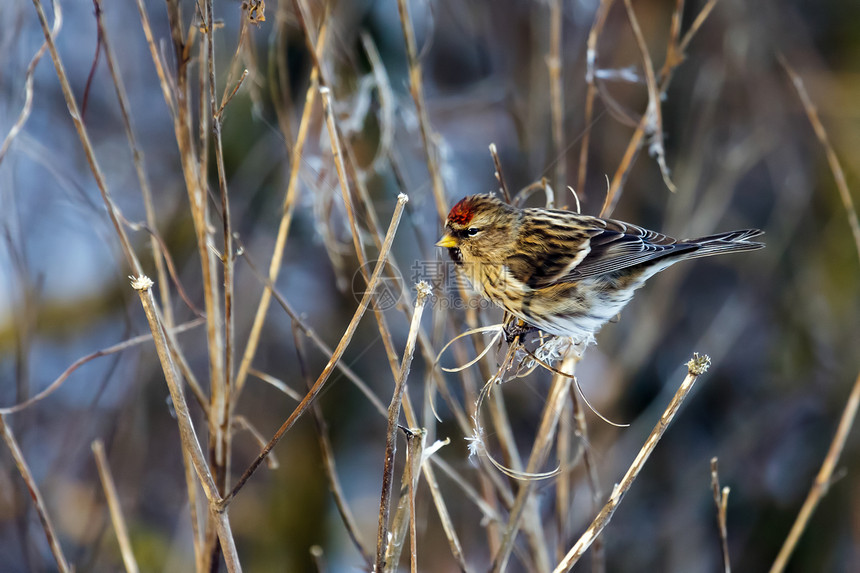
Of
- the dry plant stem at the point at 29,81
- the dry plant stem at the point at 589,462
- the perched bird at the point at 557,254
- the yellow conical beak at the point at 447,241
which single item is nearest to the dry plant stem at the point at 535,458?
the dry plant stem at the point at 589,462

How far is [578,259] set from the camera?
2211 mm

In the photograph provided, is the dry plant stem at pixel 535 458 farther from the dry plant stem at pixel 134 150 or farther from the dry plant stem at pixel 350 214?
the dry plant stem at pixel 134 150

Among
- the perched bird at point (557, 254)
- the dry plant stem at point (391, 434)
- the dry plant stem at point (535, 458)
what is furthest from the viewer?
the perched bird at point (557, 254)

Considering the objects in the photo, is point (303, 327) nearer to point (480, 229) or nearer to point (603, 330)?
point (480, 229)

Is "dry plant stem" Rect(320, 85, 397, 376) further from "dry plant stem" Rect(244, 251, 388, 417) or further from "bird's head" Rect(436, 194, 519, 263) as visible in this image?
"bird's head" Rect(436, 194, 519, 263)

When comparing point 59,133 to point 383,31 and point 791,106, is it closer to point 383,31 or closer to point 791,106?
point 383,31

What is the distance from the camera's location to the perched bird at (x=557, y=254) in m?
2.09

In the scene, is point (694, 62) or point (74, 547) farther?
point (694, 62)

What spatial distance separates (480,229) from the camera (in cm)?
217

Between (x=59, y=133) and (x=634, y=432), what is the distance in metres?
3.67

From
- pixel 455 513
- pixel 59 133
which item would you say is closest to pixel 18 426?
pixel 59 133

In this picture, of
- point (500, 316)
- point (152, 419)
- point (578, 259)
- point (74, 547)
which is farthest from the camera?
point (152, 419)

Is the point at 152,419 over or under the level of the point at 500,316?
under

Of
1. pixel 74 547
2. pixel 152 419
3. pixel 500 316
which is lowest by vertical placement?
pixel 74 547
